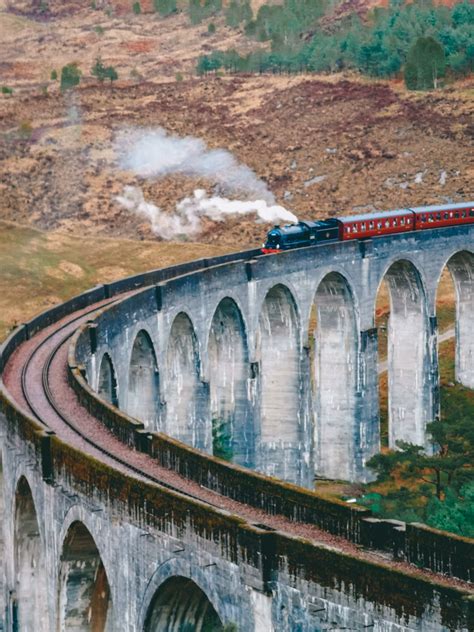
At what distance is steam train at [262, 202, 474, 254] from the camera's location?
74438 millimetres

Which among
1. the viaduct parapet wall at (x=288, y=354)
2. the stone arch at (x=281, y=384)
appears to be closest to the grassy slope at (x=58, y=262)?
the stone arch at (x=281, y=384)

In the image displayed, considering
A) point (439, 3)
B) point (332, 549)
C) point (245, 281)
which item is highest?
point (439, 3)

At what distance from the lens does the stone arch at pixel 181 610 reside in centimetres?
3609

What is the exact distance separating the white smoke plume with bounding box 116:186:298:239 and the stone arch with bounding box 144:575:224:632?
77.3m

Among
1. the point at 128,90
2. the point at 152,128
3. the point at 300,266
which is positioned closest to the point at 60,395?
the point at 300,266

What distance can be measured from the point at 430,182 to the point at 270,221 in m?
13.6

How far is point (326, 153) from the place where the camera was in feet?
415

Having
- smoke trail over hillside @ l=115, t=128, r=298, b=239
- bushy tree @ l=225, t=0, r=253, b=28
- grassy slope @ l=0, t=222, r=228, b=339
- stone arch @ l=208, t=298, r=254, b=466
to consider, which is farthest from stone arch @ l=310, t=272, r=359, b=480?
bushy tree @ l=225, t=0, r=253, b=28

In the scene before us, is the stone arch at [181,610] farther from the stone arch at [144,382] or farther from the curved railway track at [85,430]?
the stone arch at [144,382]

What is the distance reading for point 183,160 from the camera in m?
128

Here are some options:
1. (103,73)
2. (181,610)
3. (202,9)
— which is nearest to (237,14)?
(202,9)

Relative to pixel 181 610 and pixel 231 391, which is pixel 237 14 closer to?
pixel 231 391

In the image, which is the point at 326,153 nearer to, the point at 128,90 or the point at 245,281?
the point at 128,90

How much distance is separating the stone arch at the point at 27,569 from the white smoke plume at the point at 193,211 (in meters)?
68.5
